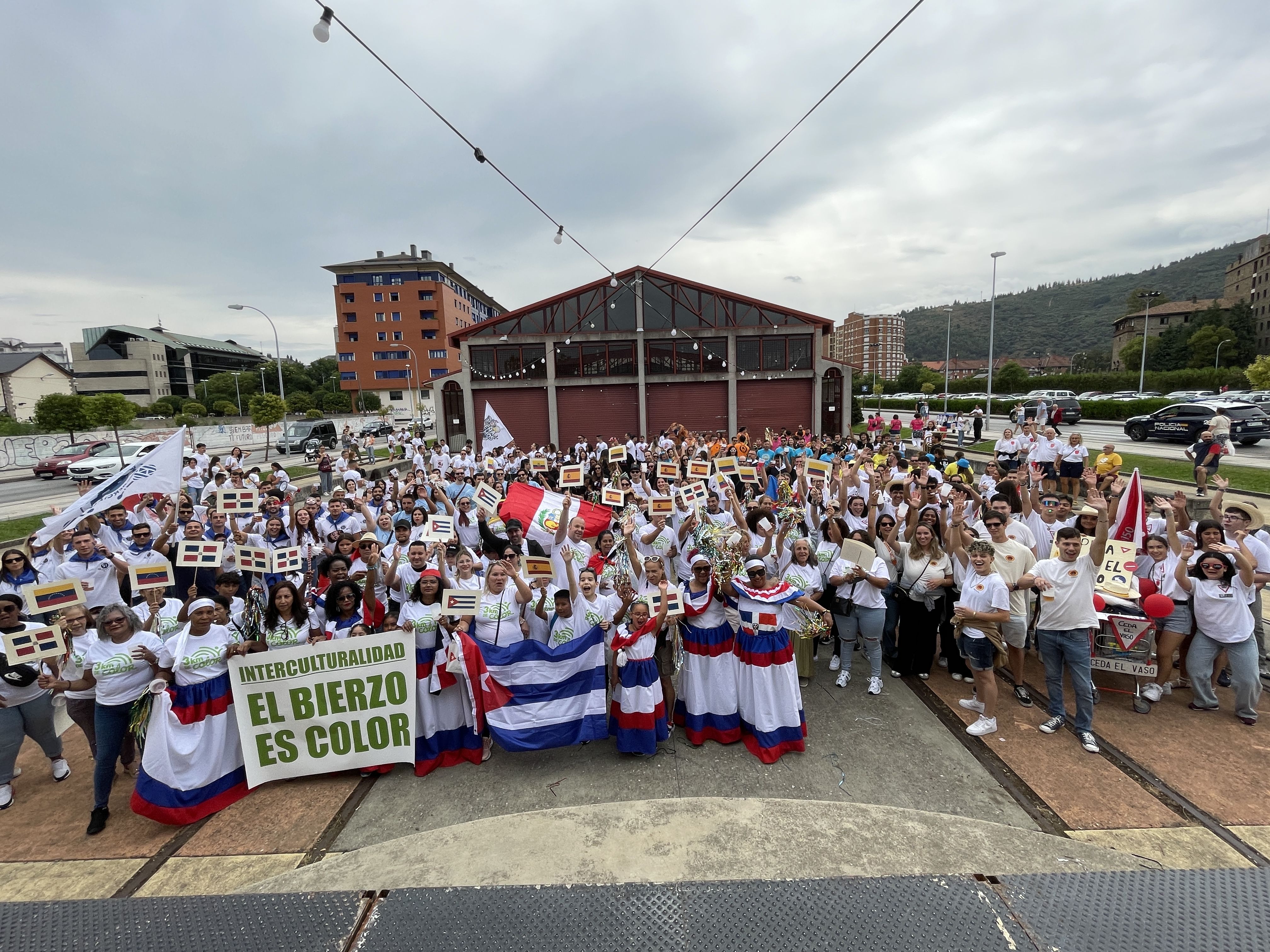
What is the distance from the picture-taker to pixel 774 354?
91.1ft

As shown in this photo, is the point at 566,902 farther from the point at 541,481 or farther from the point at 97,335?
the point at 97,335

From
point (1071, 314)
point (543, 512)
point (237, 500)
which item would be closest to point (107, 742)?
point (237, 500)

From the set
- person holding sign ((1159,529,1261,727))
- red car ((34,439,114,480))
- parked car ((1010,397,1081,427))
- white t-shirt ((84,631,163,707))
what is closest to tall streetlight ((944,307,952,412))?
parked car ((1010,397,1081,427))

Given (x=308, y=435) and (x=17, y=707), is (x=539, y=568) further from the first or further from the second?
(x=308, y=435)

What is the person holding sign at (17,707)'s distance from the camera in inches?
181

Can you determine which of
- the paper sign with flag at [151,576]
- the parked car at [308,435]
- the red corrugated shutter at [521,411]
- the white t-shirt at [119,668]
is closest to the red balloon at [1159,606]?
the white t-shirt at [119,668]

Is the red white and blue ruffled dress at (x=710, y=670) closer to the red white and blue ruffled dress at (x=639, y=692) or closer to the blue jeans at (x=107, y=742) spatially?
the red white and blue ruffled dress at (x=639, y=692)

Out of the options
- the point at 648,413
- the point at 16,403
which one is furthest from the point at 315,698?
the point at 16,403

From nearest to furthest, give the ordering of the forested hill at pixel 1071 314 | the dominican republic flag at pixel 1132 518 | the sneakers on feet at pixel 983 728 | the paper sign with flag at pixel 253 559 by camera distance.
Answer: the sneakers on feet at pixel 983 728 → the dominican republic flag at pixel 1132 518 → the paper sign with flag at pixel 253 559 → the forested hill at pixel 1071 314

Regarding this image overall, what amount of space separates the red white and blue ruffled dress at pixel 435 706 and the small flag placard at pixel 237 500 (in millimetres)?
4472

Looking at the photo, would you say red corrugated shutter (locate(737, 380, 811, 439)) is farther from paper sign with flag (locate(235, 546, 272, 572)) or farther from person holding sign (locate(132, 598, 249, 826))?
person holding sign (locate(132, 598, 249, 826))

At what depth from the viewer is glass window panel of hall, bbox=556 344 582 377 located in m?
27.9

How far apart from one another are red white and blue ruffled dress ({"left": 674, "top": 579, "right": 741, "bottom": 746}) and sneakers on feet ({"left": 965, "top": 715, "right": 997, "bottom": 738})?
208cm

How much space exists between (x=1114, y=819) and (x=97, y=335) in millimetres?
124719
